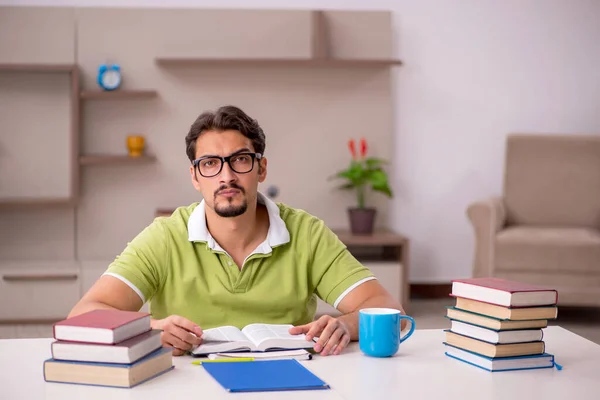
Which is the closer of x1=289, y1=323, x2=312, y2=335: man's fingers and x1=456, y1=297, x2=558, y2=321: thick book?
x1=456, y1=297, x2=558, y2=321: thick book

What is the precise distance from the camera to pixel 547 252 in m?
4.52

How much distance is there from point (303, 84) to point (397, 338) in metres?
3.57

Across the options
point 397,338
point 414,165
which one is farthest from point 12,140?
point 397,338

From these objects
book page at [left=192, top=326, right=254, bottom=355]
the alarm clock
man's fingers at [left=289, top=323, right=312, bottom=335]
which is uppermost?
the alarm clock

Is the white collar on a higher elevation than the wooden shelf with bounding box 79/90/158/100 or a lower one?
lower

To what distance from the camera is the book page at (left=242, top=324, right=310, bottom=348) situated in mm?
1727

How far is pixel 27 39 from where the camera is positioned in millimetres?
4938

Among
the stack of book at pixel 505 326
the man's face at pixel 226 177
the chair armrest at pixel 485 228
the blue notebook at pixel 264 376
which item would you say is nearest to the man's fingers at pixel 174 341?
the blue notebook at pixel 264 376

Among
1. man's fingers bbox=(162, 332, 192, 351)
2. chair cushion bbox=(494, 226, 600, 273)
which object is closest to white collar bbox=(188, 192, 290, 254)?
man's fingers bbox=(162, 332, 192, 351)

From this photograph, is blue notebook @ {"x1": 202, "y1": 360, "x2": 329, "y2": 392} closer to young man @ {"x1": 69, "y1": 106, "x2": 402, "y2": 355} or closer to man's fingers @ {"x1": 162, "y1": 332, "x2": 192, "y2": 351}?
man's fingers @ {"x1": 162, "y1": 332, "x2": 192, "y2": 351}

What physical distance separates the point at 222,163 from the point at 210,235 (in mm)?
202

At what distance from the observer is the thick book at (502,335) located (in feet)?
5.41

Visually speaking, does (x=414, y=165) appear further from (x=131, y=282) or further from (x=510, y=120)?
(x=131, y=282)

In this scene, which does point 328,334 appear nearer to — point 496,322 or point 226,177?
point 496,322
